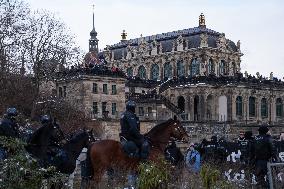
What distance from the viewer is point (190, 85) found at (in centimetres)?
9262

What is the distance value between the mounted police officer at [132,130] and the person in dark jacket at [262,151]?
3570mm

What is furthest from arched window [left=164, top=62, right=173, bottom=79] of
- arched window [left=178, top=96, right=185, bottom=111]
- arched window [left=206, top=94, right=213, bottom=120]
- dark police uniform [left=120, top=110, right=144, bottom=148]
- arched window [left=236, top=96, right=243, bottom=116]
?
dark police uniform [left=120, top=110, right=144, bottom=148]

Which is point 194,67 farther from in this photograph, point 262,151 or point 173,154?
point 262,151

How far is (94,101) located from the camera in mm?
73688

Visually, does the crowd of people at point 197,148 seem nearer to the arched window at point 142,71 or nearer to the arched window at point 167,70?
the arched window at point 167,70

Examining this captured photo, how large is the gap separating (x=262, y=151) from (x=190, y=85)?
72386mm

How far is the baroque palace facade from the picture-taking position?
76625mm

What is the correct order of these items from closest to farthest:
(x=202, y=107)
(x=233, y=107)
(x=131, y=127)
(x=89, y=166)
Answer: (x=131, y=127) < (x=89, y=166) < (x=202, y=107) < (x=233, y=107)

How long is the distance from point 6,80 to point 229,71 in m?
60.0

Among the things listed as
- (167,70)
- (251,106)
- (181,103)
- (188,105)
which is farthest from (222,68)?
(188,105)

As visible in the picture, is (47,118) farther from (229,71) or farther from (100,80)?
(229,71)

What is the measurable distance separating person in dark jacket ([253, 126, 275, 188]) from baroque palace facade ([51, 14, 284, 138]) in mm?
51751

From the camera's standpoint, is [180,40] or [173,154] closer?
[173,154]

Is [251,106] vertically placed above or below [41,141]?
below
